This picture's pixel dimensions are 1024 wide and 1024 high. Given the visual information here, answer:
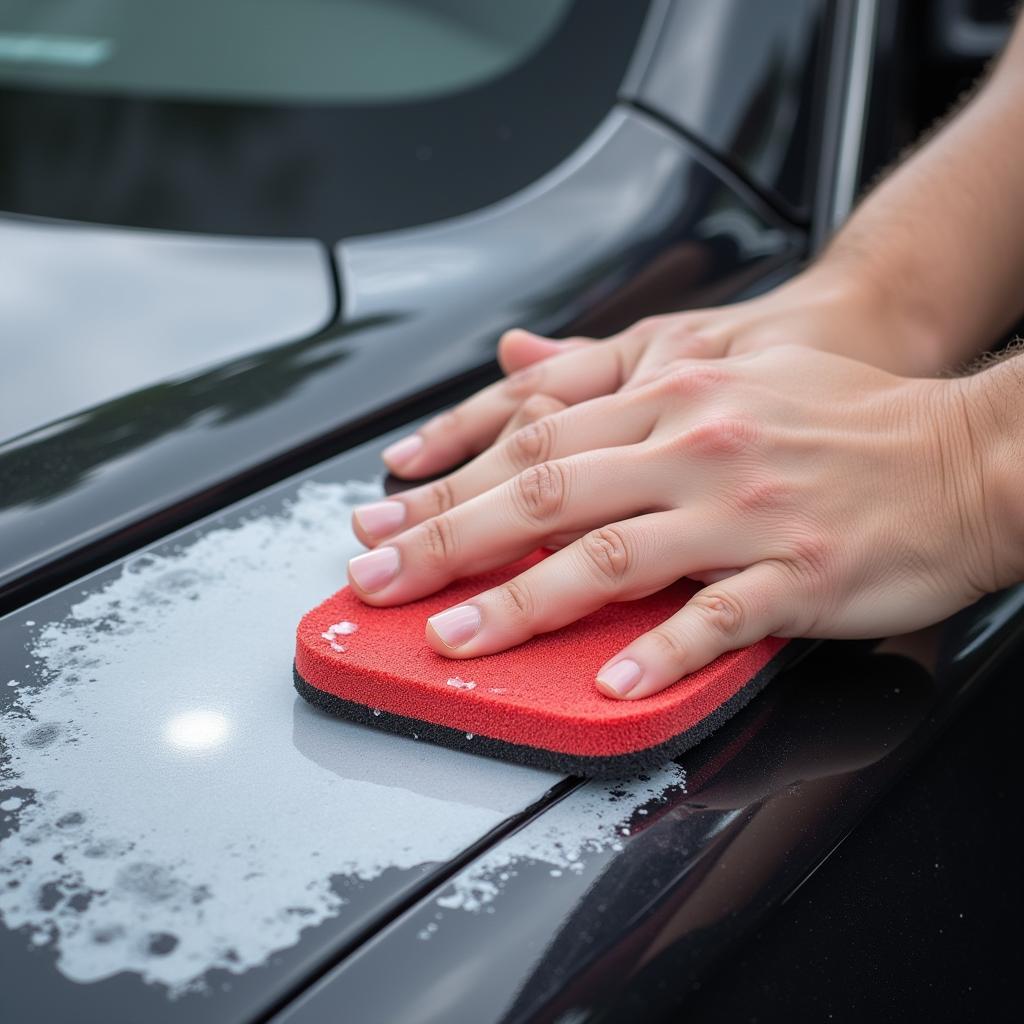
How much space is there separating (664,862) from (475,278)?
749mm

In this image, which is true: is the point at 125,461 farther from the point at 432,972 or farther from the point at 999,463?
the point at 999,463

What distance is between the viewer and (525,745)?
84 cm

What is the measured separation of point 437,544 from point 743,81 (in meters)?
0.89

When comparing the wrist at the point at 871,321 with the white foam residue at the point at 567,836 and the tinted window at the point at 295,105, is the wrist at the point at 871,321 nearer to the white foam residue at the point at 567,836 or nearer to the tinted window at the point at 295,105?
the tinted window at the point at 295,105

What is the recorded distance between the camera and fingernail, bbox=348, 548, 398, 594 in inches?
39.2

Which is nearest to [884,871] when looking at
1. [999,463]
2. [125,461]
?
[999,463]

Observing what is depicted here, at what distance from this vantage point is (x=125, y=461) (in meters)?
1.06

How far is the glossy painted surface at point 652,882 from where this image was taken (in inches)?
26.7

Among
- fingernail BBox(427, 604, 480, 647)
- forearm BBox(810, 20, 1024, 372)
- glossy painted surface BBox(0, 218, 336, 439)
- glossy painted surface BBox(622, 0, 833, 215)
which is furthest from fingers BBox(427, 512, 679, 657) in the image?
glossy painted surface BBox(622, 0, 833, 215)

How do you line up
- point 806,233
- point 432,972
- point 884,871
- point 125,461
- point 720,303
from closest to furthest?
point 432,972, point 884,871, point 125,461, point 720,303, point 806,233

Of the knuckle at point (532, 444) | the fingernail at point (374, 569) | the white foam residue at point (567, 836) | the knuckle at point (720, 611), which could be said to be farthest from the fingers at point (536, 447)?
the white foam residue at point (567, 836)

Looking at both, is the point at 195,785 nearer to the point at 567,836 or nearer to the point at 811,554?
the point at 567,836

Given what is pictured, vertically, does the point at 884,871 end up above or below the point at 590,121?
below

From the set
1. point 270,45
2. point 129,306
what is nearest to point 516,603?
point 129,306
